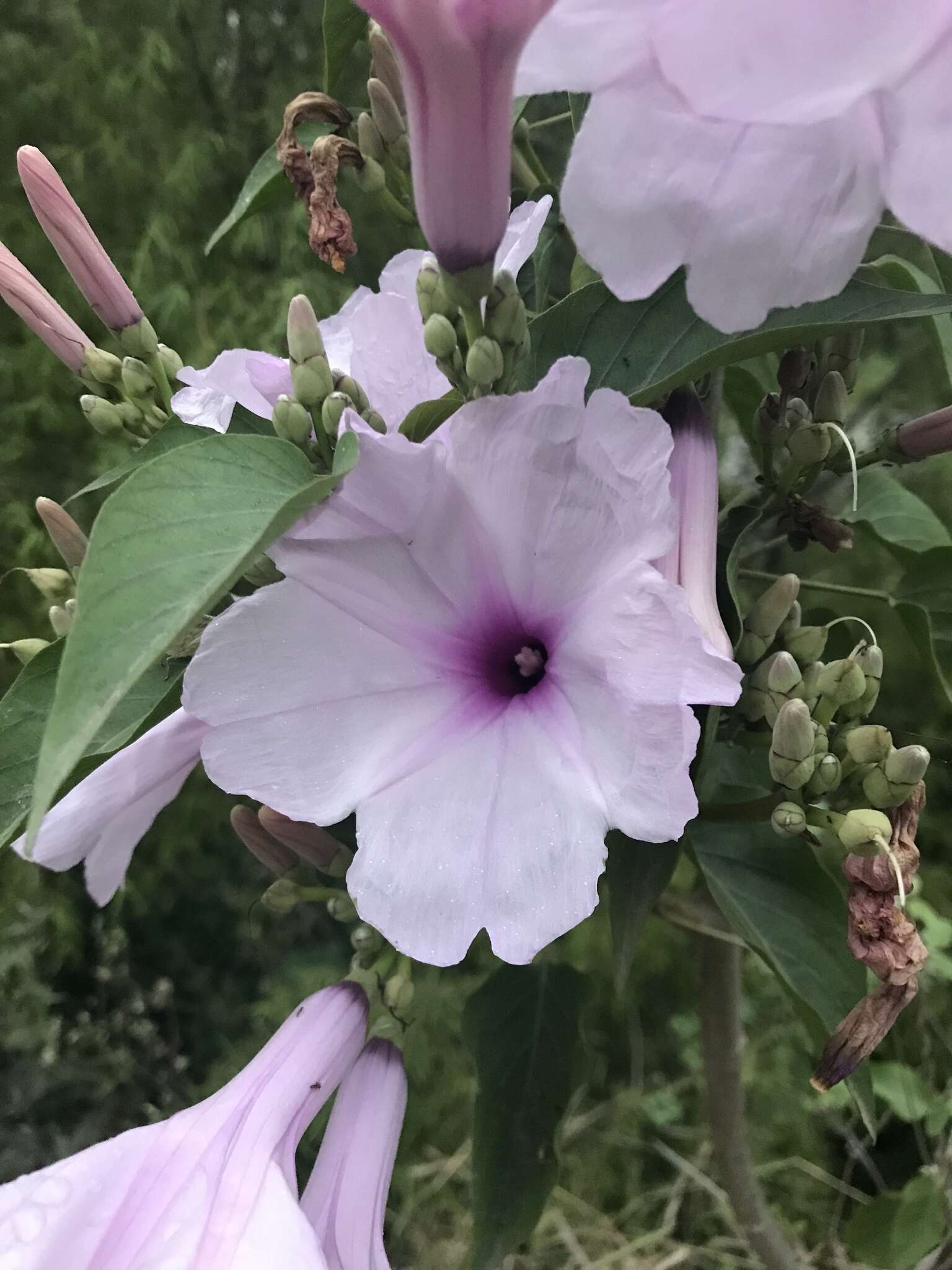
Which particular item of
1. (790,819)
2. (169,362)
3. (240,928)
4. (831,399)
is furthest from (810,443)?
(240,928)

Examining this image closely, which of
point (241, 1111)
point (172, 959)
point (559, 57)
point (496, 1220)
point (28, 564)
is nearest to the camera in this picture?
point (559, 57)

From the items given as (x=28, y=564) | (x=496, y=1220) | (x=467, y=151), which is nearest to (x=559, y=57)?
(x=467, y=151)

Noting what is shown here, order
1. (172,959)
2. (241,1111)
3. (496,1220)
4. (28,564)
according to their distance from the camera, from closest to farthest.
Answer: (241,1111) < (496,1220) < (28,564) < (172,959)

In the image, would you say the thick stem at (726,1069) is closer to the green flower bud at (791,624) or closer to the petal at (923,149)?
the green flower bud at (791,624)

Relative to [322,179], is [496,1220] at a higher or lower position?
lower

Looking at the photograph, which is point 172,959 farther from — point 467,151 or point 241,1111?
point 467,151
